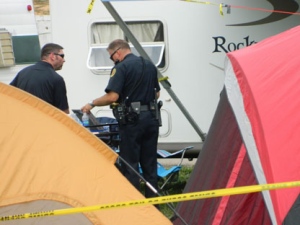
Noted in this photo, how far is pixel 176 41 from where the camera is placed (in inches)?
314

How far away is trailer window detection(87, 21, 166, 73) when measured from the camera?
8023mm

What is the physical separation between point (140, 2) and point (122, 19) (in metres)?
0.30

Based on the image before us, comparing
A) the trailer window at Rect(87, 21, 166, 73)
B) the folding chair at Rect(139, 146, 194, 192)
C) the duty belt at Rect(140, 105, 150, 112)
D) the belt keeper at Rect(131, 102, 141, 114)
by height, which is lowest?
the folding chair at Rect(139, 146, 194, 192)

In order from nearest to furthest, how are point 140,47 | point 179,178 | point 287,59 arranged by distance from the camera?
point 287,59 < point 140,47 < point 179,178

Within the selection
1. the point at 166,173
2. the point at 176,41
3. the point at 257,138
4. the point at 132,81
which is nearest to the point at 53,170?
the point at 257,138

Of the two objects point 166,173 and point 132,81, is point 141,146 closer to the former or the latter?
point 132,81

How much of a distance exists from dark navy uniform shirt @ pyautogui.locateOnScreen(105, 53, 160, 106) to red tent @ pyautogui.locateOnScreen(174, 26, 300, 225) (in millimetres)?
1488

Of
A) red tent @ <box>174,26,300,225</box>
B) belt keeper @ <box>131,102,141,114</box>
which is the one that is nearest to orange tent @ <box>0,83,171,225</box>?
red tent @ <box>174,26,300,225</box>

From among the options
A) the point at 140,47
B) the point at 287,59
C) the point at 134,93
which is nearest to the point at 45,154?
the point at 287,59

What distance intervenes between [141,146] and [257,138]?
8.38 feet

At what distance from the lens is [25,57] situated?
8.56 meters

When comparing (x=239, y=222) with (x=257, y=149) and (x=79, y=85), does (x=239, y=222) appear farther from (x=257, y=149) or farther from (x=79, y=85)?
(x=79, y=85)

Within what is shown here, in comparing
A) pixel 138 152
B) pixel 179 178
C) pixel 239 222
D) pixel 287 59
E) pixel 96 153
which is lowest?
pixel 179 178

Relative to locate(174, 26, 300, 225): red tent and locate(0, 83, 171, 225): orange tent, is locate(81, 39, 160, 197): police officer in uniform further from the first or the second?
locate(0, 83, 171, 225): orange tent
